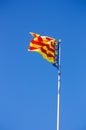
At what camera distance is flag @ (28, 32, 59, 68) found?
8039 millimetres

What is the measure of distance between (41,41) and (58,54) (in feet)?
2.25

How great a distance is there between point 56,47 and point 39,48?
607 mm

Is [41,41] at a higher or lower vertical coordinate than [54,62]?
higher

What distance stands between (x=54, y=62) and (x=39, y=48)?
0.62m

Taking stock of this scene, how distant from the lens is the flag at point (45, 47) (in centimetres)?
804

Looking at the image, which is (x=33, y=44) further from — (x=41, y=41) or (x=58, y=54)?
(x=58, y=54)

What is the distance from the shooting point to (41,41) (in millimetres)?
8133

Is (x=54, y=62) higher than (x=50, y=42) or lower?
lower

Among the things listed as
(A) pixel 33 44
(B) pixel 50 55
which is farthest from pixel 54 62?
(A) pixel 33 44

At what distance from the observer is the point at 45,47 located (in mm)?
8133

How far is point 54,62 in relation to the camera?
27.3ft

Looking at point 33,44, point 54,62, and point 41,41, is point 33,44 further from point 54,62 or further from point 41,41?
point 54,62

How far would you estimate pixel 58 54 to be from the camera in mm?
8469

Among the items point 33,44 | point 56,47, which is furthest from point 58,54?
point 33,44
